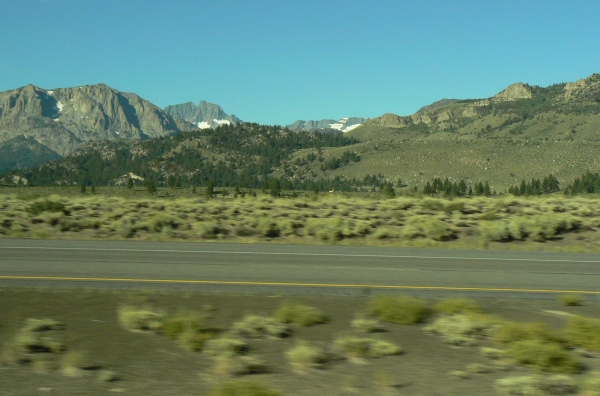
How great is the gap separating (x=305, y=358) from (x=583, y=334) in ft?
12.2

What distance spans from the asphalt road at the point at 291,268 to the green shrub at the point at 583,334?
307cm

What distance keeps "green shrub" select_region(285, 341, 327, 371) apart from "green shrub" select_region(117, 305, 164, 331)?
6.73ft

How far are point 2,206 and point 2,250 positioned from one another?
10.9 m

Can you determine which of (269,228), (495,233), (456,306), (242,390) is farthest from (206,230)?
(242,390)

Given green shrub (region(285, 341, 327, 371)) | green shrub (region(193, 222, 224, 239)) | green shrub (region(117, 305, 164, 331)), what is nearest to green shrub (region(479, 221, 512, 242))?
green shrub (region(193, 222, 224, 239))

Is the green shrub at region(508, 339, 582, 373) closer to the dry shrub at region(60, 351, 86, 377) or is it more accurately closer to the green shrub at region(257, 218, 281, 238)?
the dry shrub at region(60, 351, 86, 377)

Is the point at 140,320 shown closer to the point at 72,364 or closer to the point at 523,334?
the point at 72,364

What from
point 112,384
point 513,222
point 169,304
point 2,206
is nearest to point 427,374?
point 112,384

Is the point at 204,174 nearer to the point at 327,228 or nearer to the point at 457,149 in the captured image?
the point at 457,149

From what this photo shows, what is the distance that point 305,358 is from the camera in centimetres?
734

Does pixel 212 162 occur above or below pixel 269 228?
above

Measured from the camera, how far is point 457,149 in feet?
347

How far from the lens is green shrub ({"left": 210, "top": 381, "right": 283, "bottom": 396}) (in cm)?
609

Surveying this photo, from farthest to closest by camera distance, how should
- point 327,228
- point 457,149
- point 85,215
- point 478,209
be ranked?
1. point 457,149
2. point 478,209
3. point 85,215
4. point 327,228
